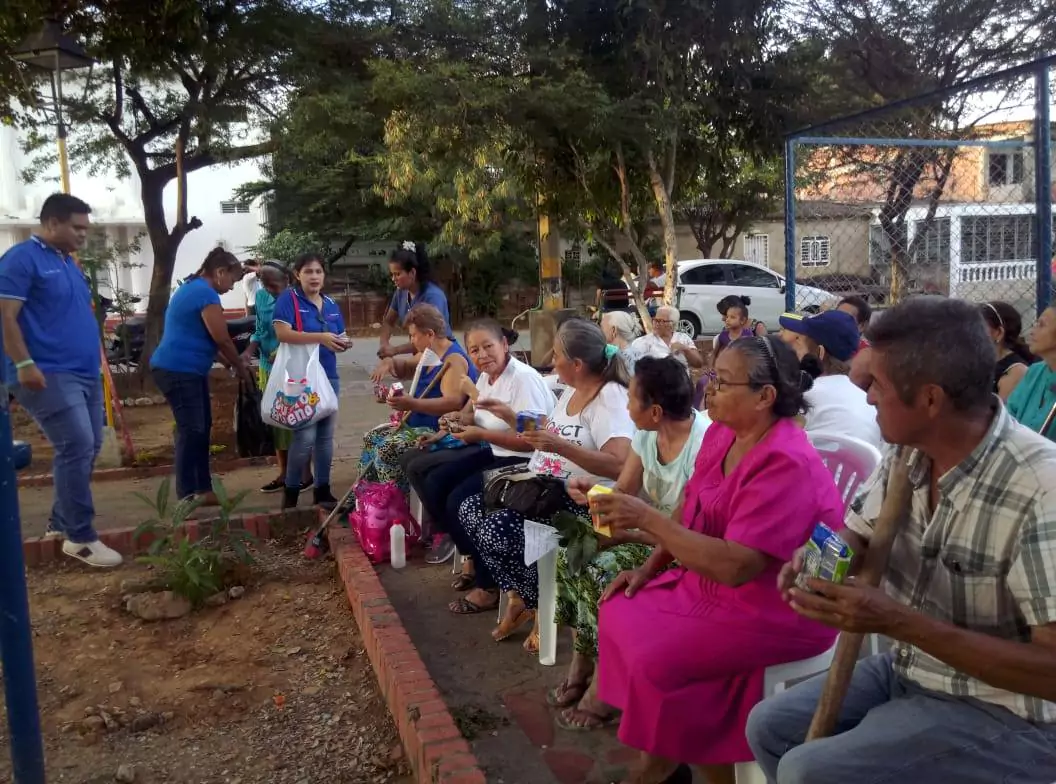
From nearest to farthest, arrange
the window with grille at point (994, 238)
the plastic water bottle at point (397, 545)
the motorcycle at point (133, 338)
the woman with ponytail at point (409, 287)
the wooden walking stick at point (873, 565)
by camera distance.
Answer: the wooden walking stick at point (873, 565)
the plastic water bottle at point (397, 545)
the window with grille at point (994, 238)
the woman with ponytail at point (409, 287)
the motorcycle at point (133, 338)

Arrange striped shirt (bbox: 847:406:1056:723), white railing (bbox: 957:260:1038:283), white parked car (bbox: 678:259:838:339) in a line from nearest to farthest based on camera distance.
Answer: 1. striped shirt (bbox: 847:406:1056:723)
2. white railing (bbox: 957:260:1038:283)
3. white parked car (bbox: 678:259:838:339)

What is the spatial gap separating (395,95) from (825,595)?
7.86 metres

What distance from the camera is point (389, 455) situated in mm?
4871

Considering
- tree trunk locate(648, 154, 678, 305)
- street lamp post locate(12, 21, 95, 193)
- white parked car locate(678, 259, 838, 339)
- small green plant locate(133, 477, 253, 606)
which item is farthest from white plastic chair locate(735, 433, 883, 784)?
white parked car locate(678, 259, 838, 339)

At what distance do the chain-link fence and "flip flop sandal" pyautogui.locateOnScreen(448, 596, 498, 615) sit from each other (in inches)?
102

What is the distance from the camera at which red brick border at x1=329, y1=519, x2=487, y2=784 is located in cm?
254

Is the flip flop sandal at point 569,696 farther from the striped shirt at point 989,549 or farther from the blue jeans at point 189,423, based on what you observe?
the blue jeans at point 189,423

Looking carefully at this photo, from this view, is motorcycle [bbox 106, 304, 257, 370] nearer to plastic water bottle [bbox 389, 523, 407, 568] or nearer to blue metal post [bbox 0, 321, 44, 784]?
plastic water bottle [bbox 389, 523, 407, 568]

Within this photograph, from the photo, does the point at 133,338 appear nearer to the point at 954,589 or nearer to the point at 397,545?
the point at 397,545

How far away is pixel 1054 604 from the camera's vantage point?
60.6 inches

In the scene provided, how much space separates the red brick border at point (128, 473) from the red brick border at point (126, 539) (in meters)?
1.75

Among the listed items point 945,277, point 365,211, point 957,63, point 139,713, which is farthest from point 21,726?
point 365,211

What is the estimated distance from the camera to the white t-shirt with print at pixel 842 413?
335 cm

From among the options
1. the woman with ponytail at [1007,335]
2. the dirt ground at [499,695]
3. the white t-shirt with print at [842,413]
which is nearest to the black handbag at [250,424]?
the dirt ground at [499,695]
